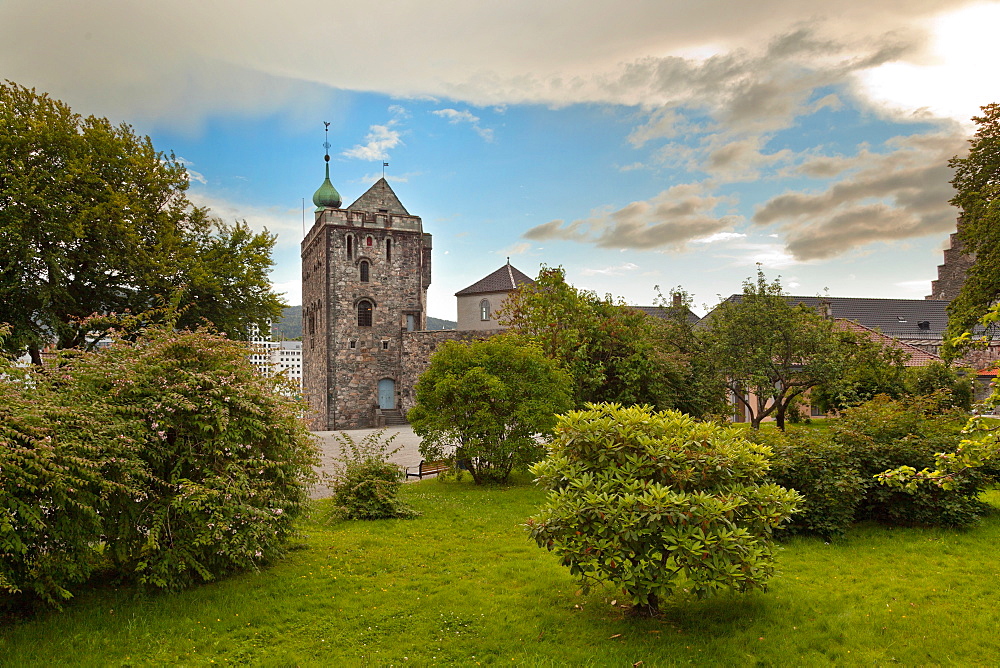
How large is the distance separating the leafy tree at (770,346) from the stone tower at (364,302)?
22706 mm

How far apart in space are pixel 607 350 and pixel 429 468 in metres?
6.74

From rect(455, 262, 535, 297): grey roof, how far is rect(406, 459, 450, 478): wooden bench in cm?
2698

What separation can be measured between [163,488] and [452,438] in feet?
28.2

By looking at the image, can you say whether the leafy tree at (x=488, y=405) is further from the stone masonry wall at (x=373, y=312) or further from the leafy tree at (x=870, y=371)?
the stone masonry wall at (x=373, y=312)

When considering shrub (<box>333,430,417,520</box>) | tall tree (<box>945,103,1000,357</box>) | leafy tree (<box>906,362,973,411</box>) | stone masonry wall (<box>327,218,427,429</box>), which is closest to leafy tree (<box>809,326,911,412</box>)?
leafy tree (<box>906,362,973,411</box>)

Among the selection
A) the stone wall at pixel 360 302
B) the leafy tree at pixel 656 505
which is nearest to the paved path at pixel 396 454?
the stone wall at pixel 360 302

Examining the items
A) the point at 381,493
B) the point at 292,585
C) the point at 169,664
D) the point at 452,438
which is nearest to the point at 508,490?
the point at 452,438

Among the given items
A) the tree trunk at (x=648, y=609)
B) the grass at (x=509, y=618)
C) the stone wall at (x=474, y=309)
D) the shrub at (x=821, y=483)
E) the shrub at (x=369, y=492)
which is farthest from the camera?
the stone wall at (x=474, y=309)

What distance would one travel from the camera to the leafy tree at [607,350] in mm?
18422

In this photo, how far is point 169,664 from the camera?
5.60 metres

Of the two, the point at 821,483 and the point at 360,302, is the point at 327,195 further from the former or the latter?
the point at 821,483

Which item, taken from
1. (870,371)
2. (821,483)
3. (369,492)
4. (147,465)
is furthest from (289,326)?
(821,483)

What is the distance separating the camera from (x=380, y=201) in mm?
40031

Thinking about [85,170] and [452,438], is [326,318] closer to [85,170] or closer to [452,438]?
[85,170]
